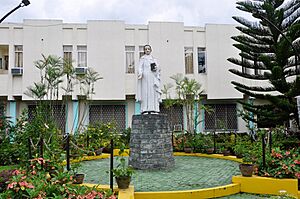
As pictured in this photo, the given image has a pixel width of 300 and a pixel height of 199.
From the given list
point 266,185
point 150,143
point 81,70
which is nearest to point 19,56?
point 81,70

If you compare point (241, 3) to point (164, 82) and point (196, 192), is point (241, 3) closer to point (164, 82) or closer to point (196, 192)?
point (164, 82)

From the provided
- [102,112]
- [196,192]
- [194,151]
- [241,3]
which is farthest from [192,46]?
[196,192]

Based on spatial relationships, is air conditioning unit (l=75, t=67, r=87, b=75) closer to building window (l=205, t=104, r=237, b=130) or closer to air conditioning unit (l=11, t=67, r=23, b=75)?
air conditioning unit (l=11, t=67, r=23, b=75)

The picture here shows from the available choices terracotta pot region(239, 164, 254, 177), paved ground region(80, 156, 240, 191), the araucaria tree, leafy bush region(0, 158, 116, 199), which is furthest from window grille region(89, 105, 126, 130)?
leafy bush region(0, 158, 116, 199)

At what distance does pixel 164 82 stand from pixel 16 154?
887cm

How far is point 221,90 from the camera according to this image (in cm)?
1692

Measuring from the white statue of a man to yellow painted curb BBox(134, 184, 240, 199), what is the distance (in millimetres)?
3147

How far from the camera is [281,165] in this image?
6.00 meters

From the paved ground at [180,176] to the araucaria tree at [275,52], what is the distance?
5.43 metres

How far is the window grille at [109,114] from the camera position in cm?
1661

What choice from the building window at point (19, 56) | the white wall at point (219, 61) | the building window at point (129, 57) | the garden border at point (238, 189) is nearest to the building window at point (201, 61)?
the white wall at point (219, 61)

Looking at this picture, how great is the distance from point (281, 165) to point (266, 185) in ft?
1.79

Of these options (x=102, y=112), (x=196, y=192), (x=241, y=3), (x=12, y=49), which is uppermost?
(x=241, y=3)

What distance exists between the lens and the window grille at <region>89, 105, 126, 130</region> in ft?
54.5
